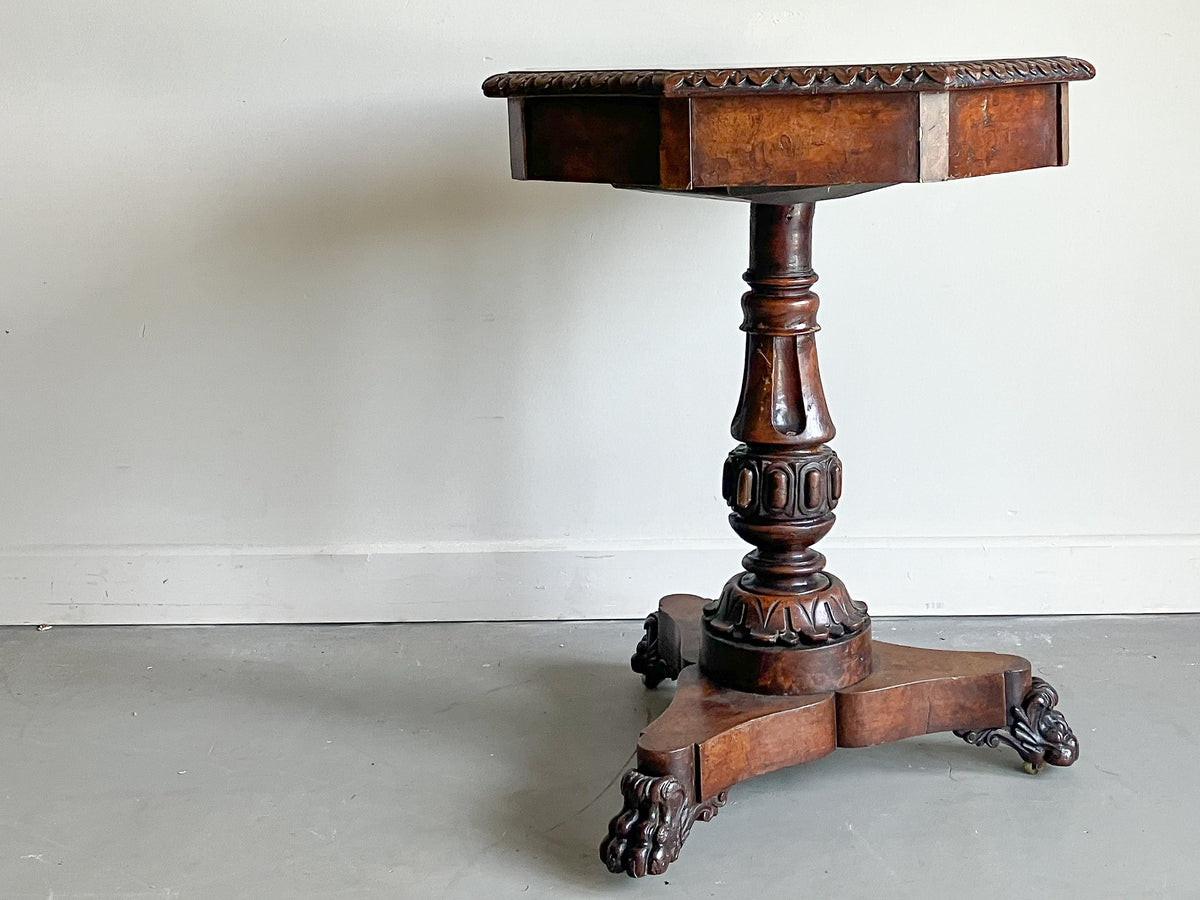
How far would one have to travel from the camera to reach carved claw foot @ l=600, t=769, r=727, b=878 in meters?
1.53

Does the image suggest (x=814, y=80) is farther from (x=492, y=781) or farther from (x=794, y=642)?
(x=492, y=781)

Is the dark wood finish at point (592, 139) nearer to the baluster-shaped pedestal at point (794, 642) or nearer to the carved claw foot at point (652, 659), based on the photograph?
the baluster-shaped pedestal at point (794, 642)

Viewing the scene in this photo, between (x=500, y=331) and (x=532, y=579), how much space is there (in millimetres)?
464

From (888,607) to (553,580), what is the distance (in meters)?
0.62

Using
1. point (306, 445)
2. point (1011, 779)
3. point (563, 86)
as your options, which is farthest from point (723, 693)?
point (306, 445)

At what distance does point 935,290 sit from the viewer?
2.32 meters

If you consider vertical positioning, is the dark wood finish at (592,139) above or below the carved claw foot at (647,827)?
above

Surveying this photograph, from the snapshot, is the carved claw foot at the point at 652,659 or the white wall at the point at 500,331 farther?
the white wall at the point at 500,331

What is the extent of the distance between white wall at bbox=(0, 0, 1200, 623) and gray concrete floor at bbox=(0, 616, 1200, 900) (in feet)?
0.47

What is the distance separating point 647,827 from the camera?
1.55m

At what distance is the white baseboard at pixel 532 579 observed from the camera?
240 centimetres

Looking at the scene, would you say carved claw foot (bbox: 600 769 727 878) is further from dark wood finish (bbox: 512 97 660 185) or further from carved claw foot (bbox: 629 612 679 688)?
dark wood finish (bbox: 512 97 660 185)

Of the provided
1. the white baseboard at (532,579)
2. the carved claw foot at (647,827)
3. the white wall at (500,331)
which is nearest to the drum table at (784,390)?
the carved claw foot at (647,827)

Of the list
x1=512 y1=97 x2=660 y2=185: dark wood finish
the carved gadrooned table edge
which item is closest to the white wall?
x1=512 y1=97 x2=660 y2=185: dark wood finish
